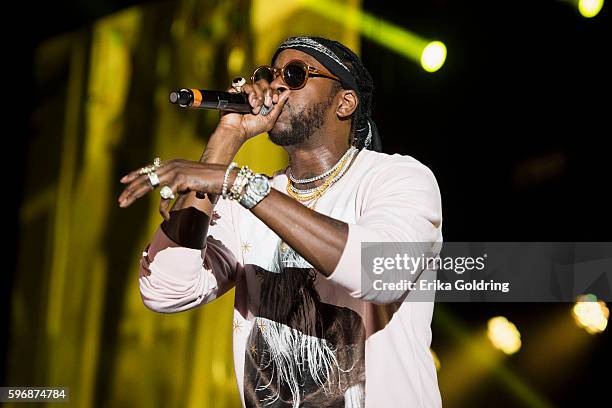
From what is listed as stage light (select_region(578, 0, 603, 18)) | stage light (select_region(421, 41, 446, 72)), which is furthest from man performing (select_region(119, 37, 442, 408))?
stage light (select_region(578, 0, 603, 18))

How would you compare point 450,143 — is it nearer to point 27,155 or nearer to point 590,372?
point 590,372

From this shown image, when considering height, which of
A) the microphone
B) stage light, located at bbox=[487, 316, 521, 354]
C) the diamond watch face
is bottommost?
the diamond watch face

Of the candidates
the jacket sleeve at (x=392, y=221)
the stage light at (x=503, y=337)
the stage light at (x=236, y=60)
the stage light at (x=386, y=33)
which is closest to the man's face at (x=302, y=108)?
the jacket sleeve at (x=392, y=221)

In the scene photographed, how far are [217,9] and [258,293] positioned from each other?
2.32 m

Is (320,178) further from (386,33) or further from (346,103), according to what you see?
(386,33)

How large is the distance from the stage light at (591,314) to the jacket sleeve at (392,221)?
254 cm

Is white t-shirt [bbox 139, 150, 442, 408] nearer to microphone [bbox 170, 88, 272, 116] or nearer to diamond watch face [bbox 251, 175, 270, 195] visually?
diamond watch face [bbox 251, 175, 270, 195]

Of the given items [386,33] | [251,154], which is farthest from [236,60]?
[386,33]

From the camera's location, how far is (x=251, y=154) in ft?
11.6

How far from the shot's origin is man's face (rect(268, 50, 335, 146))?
2.12 meters

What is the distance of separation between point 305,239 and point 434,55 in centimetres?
243

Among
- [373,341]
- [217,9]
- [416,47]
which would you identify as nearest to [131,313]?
[217,9]

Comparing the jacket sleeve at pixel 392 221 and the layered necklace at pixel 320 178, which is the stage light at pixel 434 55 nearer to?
the layered necklace at pixel 320 178

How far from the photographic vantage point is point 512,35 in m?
3.85
